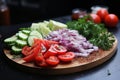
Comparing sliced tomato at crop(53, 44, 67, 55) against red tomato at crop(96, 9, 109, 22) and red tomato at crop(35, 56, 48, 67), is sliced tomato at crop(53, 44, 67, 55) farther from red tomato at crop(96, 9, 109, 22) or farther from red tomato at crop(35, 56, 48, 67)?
red tomato at crop(96, 9, 109, 22)

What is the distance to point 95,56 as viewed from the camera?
1.37 m

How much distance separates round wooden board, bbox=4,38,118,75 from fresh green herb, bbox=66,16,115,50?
70 millimetres

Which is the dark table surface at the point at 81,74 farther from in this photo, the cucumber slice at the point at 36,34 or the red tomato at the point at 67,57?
the cucumber slice at the point at 36,34

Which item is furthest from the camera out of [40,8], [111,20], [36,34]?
[40,8]

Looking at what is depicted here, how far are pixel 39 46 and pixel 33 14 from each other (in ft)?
5.62

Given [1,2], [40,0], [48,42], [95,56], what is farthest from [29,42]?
[40,0]

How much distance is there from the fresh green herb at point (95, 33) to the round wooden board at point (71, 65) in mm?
70

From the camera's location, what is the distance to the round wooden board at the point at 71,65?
126 cm

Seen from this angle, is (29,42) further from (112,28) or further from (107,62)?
(112,28)

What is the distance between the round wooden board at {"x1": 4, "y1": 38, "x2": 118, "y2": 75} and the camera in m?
1.26

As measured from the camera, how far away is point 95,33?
5.03 ft

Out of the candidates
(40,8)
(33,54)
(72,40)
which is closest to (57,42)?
(72,40)

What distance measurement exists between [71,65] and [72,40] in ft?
0.66

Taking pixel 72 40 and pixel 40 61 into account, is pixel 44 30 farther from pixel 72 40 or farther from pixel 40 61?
pixel 40 61
